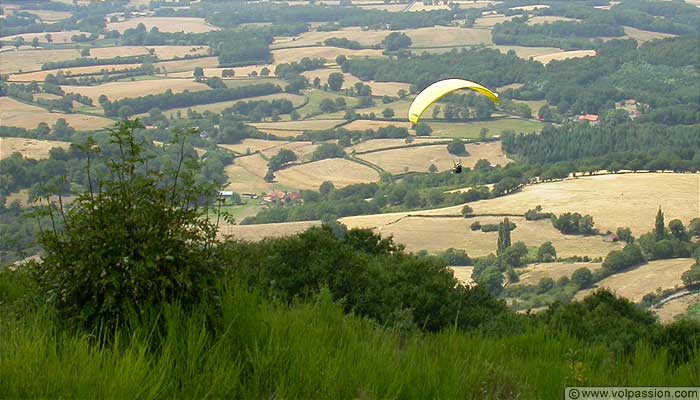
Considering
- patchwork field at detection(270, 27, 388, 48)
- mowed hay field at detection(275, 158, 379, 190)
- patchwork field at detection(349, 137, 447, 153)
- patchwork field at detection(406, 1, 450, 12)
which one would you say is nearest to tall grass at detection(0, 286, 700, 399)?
mowed hay field at detection(275, 158, 379, 190)

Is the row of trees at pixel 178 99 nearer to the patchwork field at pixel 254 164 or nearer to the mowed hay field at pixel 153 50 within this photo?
the patchwork field at pixel 254 164

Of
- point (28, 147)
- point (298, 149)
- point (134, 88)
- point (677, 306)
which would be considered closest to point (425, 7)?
point (134, 88)

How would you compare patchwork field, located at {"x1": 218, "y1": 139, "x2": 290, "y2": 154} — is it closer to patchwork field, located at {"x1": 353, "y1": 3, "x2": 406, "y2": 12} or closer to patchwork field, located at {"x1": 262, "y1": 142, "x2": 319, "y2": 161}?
patchwork field, located at {"x1": 262, "y1": 142, "x2": 319, "y2": 161}

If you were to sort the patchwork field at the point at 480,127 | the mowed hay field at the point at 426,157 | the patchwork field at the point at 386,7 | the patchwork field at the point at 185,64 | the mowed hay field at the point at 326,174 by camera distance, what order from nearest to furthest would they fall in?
the mowed hay field at the point at 326,174
the mowed hay field at the point at 426,157
the patchwork field at the point at 480,127
the patchwork field at the point at 185,64
the patchwork field at the point at 386,7

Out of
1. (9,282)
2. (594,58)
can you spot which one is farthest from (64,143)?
(594,58)

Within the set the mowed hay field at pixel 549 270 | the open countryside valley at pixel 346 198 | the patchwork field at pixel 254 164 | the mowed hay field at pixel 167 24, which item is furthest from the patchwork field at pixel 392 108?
the mowed hay field at pixel 167 24

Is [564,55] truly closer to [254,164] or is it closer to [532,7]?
[532,7]

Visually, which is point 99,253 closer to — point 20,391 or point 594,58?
point 20,391
